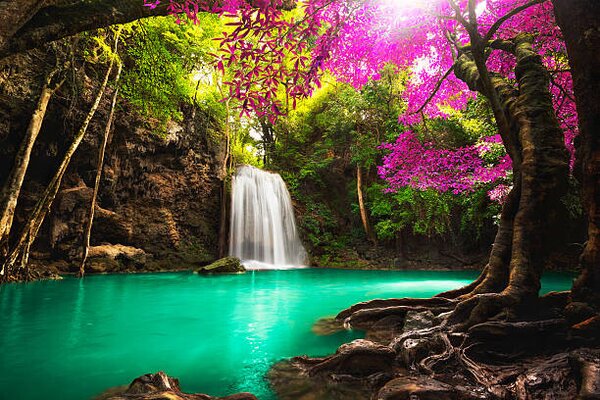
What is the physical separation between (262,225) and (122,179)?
7578 millimetres

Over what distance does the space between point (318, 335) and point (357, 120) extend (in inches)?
633

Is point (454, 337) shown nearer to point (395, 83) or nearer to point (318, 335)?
point (318, 335)

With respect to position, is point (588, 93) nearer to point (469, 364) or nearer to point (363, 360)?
point (469, 364)

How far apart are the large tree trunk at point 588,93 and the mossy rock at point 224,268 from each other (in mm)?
12797

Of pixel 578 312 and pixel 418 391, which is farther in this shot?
pixel 578 312

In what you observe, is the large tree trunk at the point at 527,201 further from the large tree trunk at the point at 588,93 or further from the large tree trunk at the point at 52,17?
the large tree trunk at the point at 52,17

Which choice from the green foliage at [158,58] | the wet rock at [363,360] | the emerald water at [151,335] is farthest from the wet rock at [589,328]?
the green foliage at [158,58]

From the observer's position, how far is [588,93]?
93.2 inches

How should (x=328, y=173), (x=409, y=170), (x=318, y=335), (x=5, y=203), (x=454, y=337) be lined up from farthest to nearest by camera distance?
(x=328, y=173) → (x=5, y=203) → (x=409, y=170) → (x=318, y=335) → (x=454, y=337)

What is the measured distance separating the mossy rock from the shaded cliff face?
103 inches

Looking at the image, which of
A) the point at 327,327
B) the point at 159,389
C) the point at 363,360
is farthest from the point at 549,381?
the point at 327,327

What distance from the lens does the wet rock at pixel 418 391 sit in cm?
209

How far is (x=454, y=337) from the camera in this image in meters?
3.09

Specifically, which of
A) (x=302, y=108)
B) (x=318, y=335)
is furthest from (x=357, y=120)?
(x=318, y=335)
